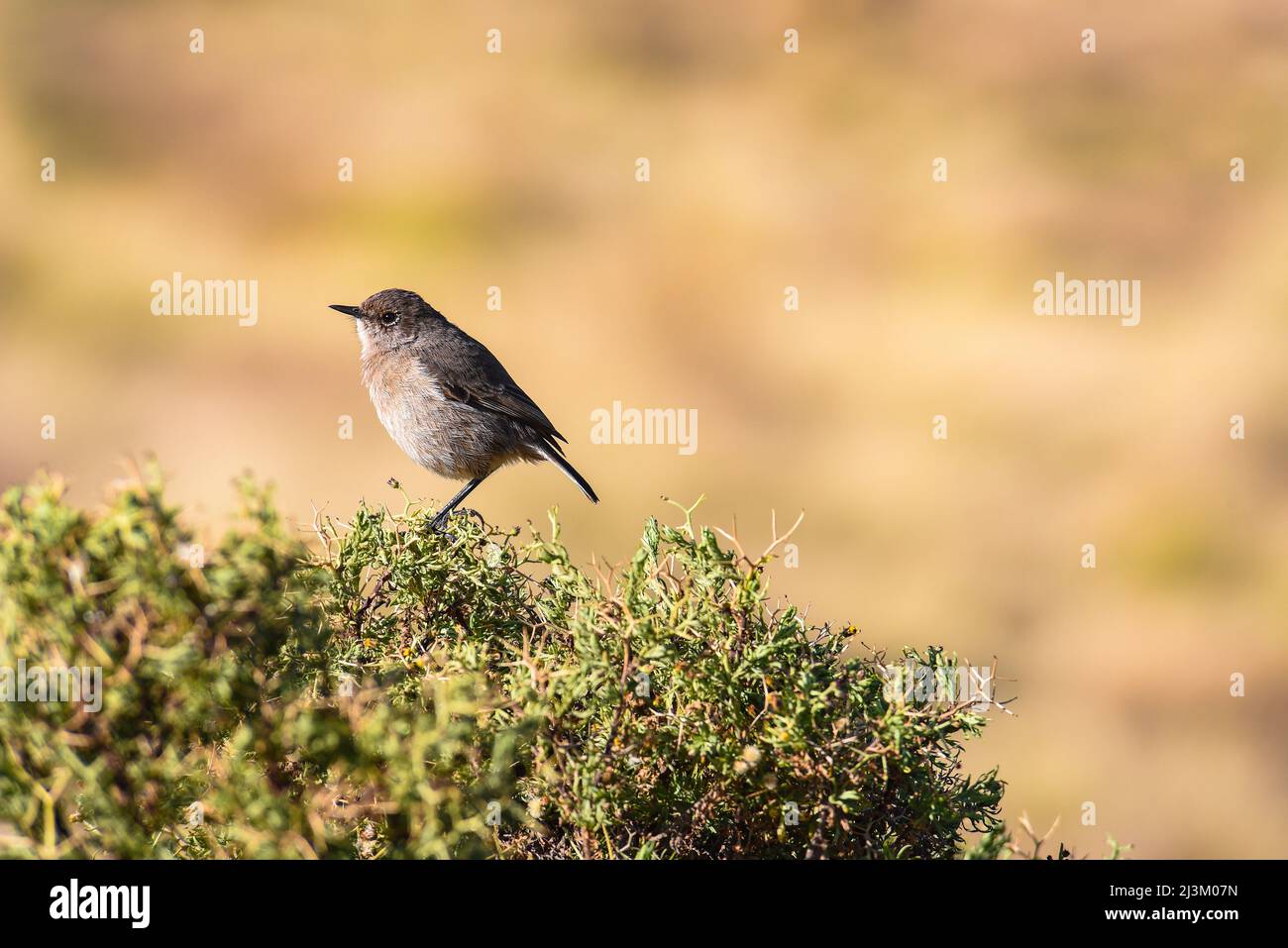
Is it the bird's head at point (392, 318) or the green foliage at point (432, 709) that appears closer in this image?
the green foliage at point (432, 709)

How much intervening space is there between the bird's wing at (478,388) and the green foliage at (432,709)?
405 centimetres

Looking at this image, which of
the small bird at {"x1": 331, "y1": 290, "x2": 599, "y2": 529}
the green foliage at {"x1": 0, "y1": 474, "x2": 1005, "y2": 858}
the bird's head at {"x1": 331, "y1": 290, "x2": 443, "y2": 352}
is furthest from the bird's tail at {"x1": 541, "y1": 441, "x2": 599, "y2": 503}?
the green foliage at {"x1": 0, "y1": 474, "x2": 1005, "y2": 858}

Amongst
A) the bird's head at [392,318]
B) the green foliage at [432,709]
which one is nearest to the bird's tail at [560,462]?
the bird's head at [392,318]

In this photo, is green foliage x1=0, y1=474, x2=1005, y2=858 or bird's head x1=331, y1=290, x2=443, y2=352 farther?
bird's head x1=331, y1=290, x2=443, y2=352

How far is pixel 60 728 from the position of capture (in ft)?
5.18

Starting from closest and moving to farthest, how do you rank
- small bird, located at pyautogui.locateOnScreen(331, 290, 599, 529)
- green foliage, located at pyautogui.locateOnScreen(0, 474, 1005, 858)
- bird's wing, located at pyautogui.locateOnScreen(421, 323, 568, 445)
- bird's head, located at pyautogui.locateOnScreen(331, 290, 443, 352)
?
green foliage, located at pyautogui.locateOnScreen(0, 474, 1005, 858)
small bird, located at pyautogui.locateOnScreen(331, 290, 599, 529)
bird's wing, located at pyautogui.locateOnScreen(421, 323, 568, 445)
bird's head, located at pyautogui.locateOnScreen(331, 290, 443, 352)

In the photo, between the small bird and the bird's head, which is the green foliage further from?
the bird's head

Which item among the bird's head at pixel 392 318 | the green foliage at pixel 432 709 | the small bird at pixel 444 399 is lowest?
the green foliage at pixel 432 709

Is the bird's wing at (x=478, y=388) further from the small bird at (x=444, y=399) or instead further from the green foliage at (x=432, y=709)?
the green foliage at (x=432, y=709)

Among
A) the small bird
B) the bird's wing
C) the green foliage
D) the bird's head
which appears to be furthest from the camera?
the bird's head

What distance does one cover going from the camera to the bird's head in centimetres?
703

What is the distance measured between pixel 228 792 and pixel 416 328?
5.74 metres

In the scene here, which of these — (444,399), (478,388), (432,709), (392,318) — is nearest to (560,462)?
(478,388)

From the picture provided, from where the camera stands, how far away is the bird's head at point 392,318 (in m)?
7.03
